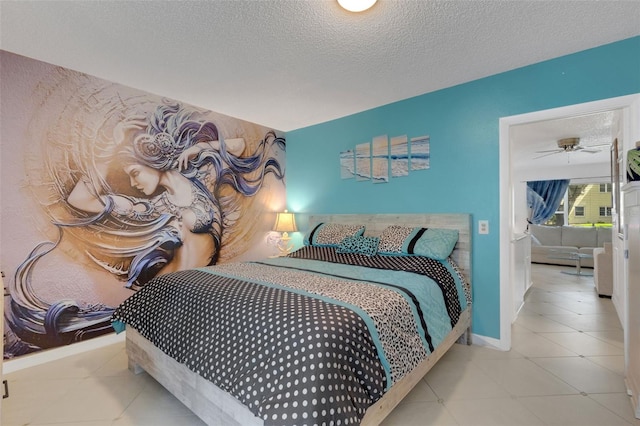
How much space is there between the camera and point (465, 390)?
6.17ft

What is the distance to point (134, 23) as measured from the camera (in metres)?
1.79

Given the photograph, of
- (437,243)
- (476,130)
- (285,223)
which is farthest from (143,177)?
(476,130)

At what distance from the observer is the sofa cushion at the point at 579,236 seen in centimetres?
581

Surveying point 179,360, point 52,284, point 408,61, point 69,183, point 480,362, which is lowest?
point 480,362

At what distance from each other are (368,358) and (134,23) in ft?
7.53

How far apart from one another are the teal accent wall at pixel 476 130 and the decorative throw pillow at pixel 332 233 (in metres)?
0.36

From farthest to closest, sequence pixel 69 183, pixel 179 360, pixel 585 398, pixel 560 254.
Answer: pixel 560 254 → pixel 69 183 → pixel 585 398 → pixel 179 360

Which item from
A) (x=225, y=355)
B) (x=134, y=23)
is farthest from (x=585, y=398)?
(x=134, y=23)

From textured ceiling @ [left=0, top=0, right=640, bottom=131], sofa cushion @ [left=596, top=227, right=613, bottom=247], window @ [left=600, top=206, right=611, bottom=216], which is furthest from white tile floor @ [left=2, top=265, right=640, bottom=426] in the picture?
window @ [left=600, top=206, right=611, bottom=216]

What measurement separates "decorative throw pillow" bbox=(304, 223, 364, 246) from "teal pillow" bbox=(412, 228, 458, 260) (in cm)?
68

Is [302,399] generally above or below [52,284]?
below

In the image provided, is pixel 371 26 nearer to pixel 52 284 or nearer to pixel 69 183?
pixel 69 183

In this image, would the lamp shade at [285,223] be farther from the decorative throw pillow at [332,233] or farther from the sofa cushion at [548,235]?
the sofa cushion at [548,235]

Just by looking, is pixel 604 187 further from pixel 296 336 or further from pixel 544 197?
pixel 296 336
